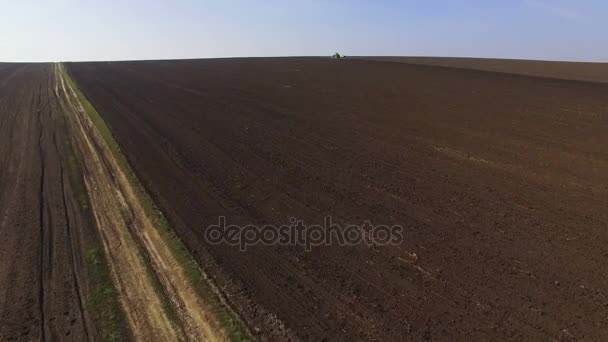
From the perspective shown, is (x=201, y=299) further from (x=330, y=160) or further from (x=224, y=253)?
(x=330, y=160)

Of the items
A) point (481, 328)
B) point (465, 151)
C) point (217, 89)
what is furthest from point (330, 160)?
point (217, 89)

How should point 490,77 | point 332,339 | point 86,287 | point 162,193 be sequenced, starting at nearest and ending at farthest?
point 332,339 < point 86,287 < point 162,193 < point 490,77

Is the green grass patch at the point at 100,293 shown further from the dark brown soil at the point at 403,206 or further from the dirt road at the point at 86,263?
the dark brown soil at the point at 403,206

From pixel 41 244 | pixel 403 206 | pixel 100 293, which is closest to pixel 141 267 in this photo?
pixel 100 293

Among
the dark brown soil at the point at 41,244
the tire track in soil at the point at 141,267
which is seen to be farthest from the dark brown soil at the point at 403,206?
the tire track in soil at the point at 141,267

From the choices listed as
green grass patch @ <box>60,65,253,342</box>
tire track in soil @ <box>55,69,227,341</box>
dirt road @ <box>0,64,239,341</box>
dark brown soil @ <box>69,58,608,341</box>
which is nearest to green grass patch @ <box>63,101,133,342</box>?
dirt road @ <box>0,64,239,341</box>

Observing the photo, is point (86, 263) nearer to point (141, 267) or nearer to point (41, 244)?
point (141, 267)

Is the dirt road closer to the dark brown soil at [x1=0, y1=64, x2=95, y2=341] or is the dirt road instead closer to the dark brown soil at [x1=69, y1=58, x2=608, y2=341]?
the dark brown soil at [x1=0, y1=64, x2=95, y2=341]
